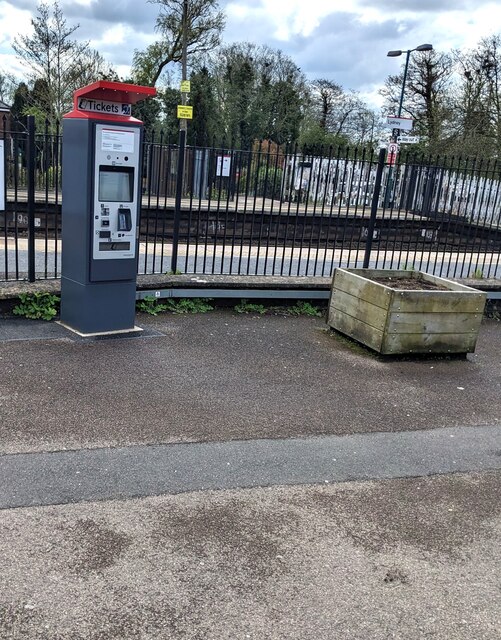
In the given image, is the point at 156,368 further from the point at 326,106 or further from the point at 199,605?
the point at 326,106

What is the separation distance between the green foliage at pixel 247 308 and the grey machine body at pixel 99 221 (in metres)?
1.81

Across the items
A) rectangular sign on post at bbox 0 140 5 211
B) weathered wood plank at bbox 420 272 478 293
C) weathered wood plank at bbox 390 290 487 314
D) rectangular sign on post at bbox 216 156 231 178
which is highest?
rectangular sign on post at bbox 216 156 231 178

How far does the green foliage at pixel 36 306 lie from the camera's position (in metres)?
6.50

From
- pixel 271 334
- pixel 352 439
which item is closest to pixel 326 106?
pixel 271 334

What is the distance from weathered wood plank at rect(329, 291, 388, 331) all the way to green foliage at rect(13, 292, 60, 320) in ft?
10.8

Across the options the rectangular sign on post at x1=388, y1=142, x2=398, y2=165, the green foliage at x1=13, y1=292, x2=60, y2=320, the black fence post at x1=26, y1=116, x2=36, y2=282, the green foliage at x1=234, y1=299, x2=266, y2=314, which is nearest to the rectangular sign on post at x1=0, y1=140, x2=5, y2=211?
the black fence post at x1=26, y1=116, x2=36, y2=282

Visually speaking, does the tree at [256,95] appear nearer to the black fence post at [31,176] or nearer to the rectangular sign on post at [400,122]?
the rectangular sign on post at [400,122]

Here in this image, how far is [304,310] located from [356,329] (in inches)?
55.4

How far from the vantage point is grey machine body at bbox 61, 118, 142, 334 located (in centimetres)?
568

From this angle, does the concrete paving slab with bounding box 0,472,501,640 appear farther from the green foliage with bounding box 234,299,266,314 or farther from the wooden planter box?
the green foliage with bounding box 234,299,266,314

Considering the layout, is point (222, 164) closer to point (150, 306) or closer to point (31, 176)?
point (150, 306)

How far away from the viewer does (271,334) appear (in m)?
6.95

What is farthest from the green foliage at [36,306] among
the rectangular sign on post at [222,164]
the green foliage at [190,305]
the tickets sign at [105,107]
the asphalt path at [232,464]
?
the asphalt path at [232,464]

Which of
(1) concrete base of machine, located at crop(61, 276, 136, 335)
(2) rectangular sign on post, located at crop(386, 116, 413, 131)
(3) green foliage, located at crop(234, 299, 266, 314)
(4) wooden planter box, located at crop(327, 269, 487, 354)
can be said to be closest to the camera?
(1) concrete base of machine, located at crop(61, 276, 136, 335)
